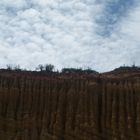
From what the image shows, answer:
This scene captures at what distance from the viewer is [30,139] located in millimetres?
32781

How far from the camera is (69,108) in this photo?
111ft

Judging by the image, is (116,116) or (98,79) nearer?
(116,116)

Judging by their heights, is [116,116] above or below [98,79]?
below

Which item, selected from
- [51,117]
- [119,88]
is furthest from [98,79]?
[51,117]

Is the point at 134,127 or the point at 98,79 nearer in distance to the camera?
the point at 134,127

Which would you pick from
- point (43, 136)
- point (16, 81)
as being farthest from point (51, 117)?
point (16, 81)

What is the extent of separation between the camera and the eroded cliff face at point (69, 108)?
1286 inches

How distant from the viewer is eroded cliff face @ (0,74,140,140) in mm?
32656

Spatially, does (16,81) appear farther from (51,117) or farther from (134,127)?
(134,127)

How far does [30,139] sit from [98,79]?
19.8ft

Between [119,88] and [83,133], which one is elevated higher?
[119,88]

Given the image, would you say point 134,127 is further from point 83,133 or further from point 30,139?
point 30,139

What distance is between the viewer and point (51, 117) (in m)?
33.6

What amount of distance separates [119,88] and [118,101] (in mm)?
876
